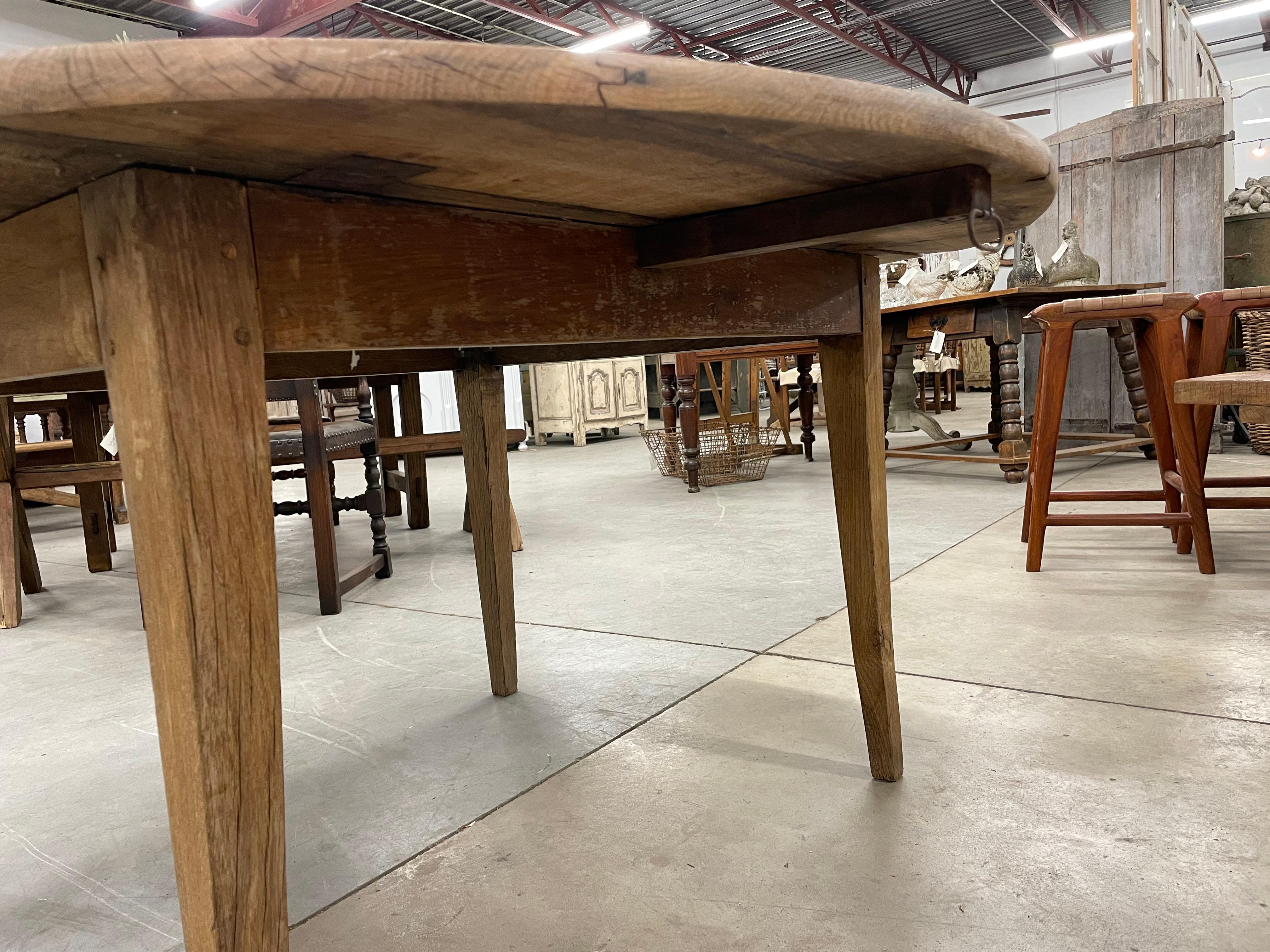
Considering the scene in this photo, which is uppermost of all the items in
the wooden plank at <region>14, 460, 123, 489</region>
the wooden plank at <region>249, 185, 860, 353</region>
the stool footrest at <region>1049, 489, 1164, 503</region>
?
the wooden plank at <region>249, 185, 860, 353</region>

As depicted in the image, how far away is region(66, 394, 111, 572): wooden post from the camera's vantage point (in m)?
2.85

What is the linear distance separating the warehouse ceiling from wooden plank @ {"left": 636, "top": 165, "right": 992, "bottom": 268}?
7773mm

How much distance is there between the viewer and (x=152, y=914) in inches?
35.9

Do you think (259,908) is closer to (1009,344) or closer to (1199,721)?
(1199,721)

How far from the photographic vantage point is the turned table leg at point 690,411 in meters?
3.87

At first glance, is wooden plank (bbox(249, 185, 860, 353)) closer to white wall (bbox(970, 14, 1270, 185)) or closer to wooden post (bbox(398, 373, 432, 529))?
wooden post (bbox(398, 373, 432, 529))

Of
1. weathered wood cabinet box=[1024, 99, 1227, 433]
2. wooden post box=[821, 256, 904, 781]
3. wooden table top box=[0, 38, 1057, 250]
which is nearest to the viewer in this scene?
wooden table top box=[0, 38, 1057, 250]

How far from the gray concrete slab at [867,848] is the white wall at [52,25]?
759 centimetres

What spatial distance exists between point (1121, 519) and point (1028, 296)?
1680 mm

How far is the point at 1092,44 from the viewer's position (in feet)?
32.3

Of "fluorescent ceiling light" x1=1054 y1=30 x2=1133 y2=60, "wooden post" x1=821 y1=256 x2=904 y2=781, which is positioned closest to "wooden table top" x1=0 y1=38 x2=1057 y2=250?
"wooden post" x1=821 y1=256 x2=904 y2=781

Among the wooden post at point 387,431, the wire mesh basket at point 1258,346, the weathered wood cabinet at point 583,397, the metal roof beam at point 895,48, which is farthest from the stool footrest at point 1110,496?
the metal roof beam at point 895,48

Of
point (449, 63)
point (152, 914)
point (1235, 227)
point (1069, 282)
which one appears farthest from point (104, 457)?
point (1235, 227)

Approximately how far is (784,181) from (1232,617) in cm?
151
